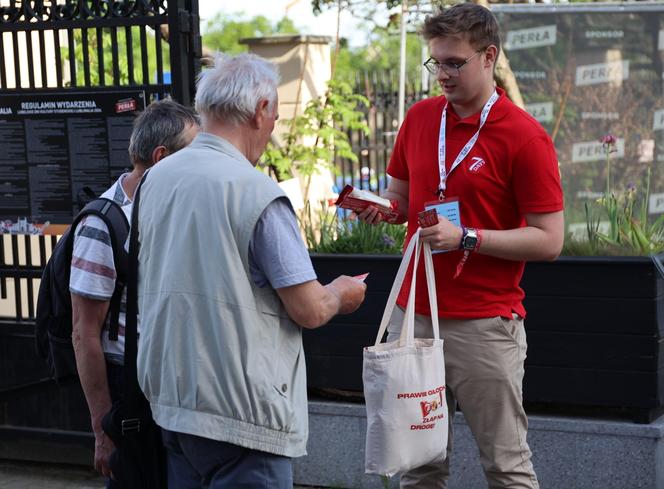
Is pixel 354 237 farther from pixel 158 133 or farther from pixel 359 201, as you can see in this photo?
pixel 158 133

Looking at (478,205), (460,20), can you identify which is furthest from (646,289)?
(460,20)

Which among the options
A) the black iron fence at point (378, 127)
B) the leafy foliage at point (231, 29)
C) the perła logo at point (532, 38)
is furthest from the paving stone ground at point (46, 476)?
the leafy foliage at point (231, 29)

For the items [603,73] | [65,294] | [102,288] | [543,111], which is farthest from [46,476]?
[603,73]

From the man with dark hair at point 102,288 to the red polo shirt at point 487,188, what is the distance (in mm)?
827

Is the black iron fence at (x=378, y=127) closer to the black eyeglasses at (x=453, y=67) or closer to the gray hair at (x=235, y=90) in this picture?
the black eyeglasses at (x=453, y=67)

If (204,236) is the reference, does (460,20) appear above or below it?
above

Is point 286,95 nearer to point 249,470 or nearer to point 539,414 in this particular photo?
point 539,414

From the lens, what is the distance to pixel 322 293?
8.63ft

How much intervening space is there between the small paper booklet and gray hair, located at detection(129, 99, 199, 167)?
21.7 inches

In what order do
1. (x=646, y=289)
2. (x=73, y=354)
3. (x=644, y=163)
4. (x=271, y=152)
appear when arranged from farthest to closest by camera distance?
(x=271, y=152)
(x=644, y=163)
(x=646, y=289)
(x=73, y=354)

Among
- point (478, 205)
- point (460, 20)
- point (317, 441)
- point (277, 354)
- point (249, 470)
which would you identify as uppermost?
point (460, 20)

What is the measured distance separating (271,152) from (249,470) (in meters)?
7.17

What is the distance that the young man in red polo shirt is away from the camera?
3.34m

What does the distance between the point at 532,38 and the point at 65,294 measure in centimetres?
507
